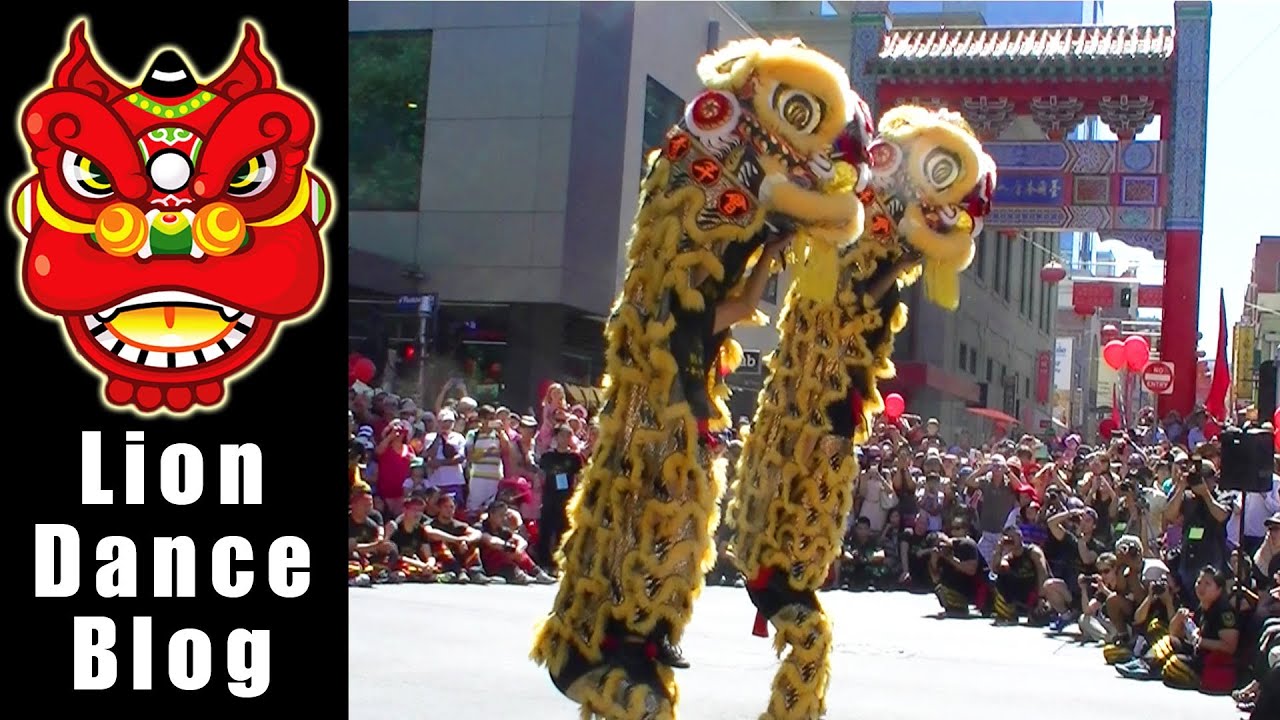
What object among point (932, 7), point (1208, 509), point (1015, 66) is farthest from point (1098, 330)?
point (1208, 509)

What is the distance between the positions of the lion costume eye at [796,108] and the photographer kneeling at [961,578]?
6.62 metres

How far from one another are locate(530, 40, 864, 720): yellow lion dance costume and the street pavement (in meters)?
1.40

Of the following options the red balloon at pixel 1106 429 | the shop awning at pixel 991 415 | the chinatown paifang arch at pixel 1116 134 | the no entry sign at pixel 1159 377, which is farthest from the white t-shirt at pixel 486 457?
the shop awning at pixel 991 415

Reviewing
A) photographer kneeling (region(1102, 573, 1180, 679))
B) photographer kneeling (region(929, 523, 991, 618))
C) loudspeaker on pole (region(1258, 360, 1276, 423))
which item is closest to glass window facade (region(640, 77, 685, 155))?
loudspeaker on pole (region(1258, 360, 1276, 423))

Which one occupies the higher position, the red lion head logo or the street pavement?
the red lion head logo

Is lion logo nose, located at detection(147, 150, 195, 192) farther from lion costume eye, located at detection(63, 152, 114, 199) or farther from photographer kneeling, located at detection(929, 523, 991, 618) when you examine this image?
photographer kneeling, located at detection(929, 523, 991, 618)

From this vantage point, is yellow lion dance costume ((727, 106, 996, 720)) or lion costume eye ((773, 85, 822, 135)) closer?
lion costume eye ((773, 85, 822, 135))

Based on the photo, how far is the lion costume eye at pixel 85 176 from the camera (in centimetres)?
412

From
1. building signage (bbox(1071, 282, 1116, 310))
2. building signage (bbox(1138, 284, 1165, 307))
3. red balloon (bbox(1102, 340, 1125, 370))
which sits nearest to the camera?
red balloon (bbox(1102, 340, 1125, 370))

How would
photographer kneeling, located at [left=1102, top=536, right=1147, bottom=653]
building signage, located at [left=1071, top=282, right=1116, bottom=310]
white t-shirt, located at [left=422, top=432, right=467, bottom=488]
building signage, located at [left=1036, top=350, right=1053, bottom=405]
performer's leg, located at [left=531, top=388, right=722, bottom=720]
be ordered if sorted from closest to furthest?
performer's leg, located at [left=531, top=388, right=722, bottom=720] → photographer kneeling, located at [left=1102, top=536, right=1147, bottom=653] → white t-shirt, located at [left=422, top=432, right=467, bottom=488] → building signage, located at [left=1071, top=282, right=1116, bottom=310] → building signage, located at [left=1036, top=350, right=1053, bottom=405]

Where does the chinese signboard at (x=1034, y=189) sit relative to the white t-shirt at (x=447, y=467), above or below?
above

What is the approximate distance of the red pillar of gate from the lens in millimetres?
16219

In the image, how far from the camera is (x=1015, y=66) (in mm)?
17078

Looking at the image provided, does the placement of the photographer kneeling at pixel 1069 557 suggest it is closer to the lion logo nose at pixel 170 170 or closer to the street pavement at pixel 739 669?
the street pavement at pixel 739 669
